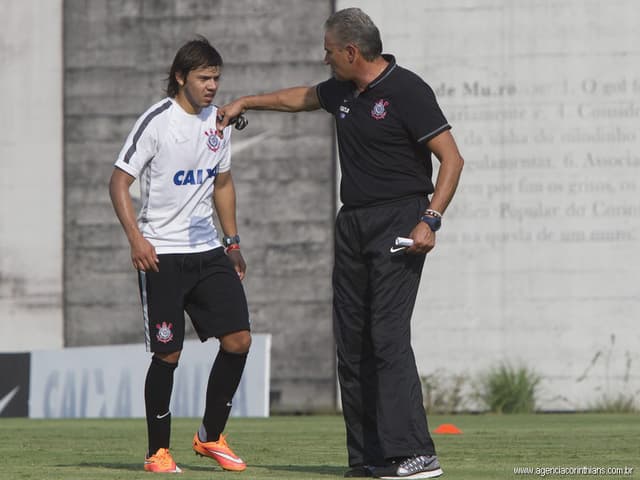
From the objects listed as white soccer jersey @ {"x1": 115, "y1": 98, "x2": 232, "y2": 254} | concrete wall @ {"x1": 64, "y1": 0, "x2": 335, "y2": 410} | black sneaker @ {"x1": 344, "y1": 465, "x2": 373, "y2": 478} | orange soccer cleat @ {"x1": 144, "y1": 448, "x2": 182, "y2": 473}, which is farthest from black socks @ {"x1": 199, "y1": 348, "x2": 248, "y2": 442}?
concrete wall @ {"x1": 64, "y1": 0, "x2": 335, "y2": 410}

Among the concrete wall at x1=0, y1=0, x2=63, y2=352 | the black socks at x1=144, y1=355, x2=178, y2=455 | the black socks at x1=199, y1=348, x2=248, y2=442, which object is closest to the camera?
the black socks at x1=144, y1=355, x2=178, y2=455

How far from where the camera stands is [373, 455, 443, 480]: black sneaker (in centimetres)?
613

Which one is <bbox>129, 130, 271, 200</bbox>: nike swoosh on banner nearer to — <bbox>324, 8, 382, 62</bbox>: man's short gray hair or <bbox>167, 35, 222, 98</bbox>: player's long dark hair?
<bbox>167, 35, 222, 98</bbox>: player's long dark hair

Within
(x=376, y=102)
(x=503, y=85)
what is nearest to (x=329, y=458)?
(x=376, y=102)

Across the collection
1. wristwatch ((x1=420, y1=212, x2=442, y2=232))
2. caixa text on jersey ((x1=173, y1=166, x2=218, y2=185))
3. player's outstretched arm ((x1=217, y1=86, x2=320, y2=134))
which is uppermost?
player's outstretched arm ((x1=217, y1=86, x2=320, y2=134))

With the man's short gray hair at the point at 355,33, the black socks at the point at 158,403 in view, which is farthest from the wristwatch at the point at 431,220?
the black socks at the point at 158,403

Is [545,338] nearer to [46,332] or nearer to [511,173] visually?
[511,173]

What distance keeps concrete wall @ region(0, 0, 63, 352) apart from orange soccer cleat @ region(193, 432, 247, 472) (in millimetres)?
12656

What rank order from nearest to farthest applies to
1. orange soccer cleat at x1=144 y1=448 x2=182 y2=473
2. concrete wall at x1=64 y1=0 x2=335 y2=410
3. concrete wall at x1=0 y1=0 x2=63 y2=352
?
1. orange soccer cleat at x1=144 y1=448 x2=182 y2=473
2. concrete wall at x1=64 y1=0 x2=335 y2=410
3. concrete wall at x1=0 y1=0 x2=63 y2=352

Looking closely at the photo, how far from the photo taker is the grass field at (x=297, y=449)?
6.60 meters

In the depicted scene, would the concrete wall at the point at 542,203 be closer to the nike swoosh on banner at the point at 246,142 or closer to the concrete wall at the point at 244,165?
the concrete wall at the point at 244,165

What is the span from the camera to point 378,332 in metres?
6.24

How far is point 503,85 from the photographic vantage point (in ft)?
60.1

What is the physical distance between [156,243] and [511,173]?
474 inches
